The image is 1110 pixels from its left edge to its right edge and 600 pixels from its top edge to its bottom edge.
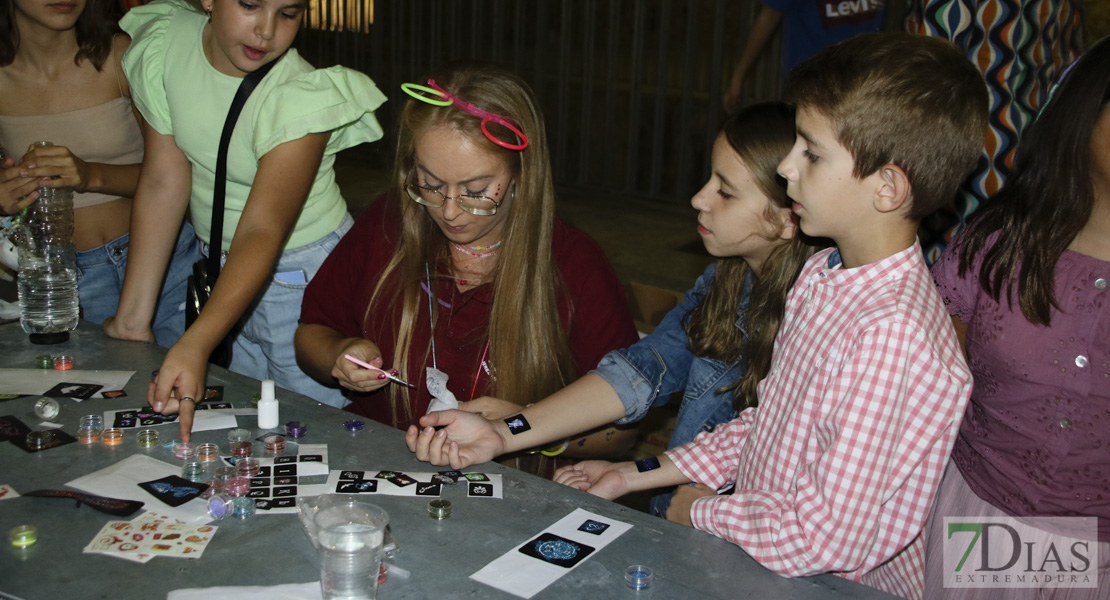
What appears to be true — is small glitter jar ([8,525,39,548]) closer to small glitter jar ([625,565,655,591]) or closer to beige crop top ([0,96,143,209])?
small glitter jar ([625,565,655,591])

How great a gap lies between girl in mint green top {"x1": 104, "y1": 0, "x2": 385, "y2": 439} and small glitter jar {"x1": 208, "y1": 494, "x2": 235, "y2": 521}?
37 cm

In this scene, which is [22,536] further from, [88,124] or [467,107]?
[88,124]

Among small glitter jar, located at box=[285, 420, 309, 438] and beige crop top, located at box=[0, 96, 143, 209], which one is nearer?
small glitter jar, located at box=[285, 420, 309, 438]

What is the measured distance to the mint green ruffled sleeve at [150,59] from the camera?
2559 mm

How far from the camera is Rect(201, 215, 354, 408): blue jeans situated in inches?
105

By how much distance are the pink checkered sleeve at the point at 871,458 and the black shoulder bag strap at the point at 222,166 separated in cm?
166

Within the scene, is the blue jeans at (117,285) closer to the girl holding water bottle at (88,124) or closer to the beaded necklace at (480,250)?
the girl holding water bottle at (88,124)

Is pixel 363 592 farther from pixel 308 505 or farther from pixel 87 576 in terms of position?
pixel 87 576

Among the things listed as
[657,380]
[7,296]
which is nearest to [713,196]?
[657,380]

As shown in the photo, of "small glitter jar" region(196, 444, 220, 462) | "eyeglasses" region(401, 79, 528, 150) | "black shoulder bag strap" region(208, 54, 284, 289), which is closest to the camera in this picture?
"small glitter jar" region(196, 444, 220, 462)

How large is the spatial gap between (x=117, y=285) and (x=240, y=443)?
1.42 metres

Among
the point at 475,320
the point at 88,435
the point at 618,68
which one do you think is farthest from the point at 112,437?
the point at 618,68

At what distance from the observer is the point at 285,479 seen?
5.71 feet

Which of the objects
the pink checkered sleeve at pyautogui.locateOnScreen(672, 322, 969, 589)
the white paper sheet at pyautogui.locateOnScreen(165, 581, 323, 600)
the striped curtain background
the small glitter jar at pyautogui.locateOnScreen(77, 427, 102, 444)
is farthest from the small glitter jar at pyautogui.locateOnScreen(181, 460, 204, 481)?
the striped curtain background
